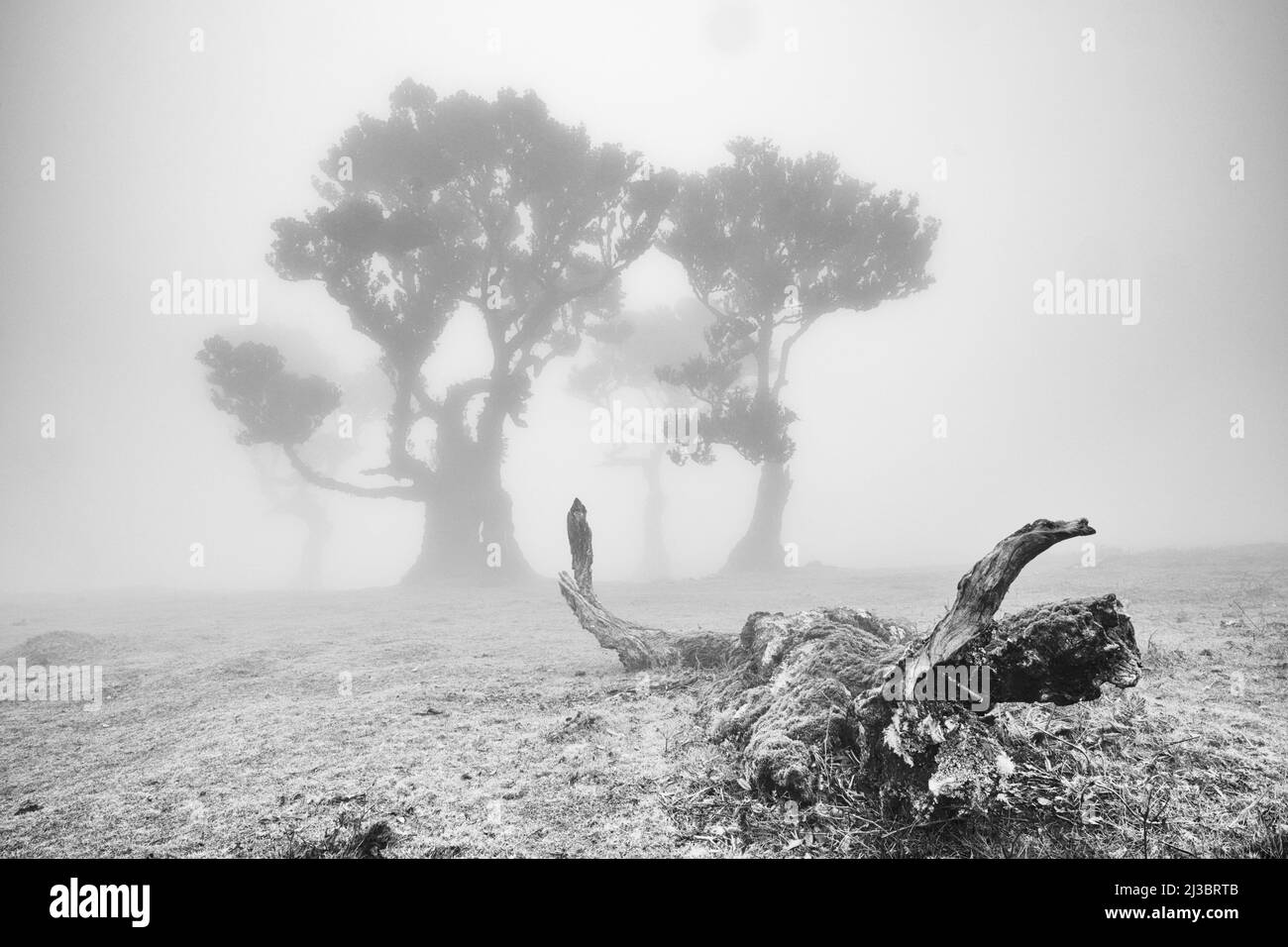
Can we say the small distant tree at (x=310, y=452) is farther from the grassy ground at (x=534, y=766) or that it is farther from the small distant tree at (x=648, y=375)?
the grassy ground at (x=534, y=766)

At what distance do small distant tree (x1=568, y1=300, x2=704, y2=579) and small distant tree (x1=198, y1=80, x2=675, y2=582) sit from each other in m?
13.3

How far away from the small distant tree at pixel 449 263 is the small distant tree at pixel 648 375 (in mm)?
13288

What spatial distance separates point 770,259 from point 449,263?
13.2 metres

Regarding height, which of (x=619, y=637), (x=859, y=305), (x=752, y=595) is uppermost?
(x=859, y=305)

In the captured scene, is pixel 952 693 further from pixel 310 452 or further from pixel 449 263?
pixel 310 452

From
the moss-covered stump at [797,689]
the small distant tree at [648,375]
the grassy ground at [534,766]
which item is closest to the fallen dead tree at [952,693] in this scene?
the moss-covered stump at [797,689]

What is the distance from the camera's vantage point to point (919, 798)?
2.46 metres

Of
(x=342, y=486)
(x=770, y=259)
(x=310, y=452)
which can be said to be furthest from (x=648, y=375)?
(x=310, y=452)

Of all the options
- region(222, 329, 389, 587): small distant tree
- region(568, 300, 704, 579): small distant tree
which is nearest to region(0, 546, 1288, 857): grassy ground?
region(568, 300, 704, 579): small distant tree

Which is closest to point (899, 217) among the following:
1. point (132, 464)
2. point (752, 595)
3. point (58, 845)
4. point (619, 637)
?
point (752, 595)

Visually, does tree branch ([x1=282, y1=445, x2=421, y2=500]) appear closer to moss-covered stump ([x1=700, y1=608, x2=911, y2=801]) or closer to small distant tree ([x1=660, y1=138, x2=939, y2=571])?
small distant tree ([x1=660, y1=138, x2=939, y2=571])

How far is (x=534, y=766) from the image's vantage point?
3.50m

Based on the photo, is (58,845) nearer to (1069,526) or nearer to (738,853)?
(738,853)

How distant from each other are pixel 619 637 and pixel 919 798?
4.21 metres
